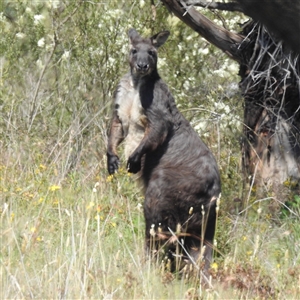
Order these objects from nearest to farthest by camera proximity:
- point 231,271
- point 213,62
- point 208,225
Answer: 1. point 231,271
2. point 208,225
3. point 213,62

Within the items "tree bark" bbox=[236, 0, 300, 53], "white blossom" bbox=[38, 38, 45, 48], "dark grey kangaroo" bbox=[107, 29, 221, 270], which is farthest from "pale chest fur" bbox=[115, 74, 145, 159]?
"tree bark" bbox=[236, 0, 300, 53]

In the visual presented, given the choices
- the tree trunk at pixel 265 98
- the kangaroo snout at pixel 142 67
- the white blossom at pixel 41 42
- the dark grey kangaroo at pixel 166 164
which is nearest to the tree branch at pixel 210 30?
the tree trunk at pixel 265 98

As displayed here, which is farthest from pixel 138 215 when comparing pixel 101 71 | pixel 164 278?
pixel 101 71

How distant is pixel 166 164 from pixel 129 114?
61cm

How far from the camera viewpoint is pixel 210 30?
23.0 ft

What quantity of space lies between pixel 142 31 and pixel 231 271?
454cm

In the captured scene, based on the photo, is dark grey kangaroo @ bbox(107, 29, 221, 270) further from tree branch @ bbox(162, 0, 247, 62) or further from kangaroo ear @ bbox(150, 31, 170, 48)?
tree branch @ bbox(162, 0, 247, 62)

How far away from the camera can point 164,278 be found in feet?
15.0

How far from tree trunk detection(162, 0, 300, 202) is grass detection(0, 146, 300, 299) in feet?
1.95

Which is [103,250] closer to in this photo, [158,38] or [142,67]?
[142,67]

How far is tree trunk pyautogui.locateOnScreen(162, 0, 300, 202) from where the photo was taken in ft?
22.7

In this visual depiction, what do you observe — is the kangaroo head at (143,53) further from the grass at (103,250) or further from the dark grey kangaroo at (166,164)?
the grass at (103,250)

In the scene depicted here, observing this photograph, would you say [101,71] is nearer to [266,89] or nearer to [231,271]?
[266,89]

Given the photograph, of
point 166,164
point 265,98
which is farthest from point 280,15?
point 265,98
